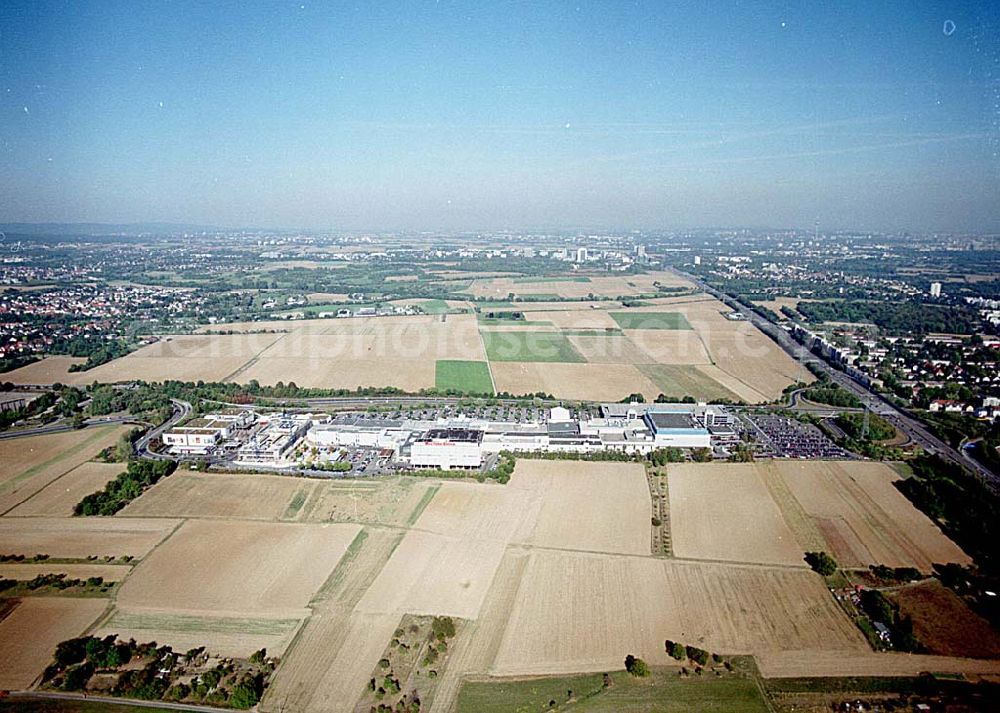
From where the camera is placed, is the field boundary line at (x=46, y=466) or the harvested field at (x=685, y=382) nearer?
the field boundary line at (x=46, y=466)

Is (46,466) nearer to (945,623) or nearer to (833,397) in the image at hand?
(945,623)

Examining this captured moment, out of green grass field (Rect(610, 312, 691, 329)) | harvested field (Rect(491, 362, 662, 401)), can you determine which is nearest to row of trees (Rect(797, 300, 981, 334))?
green grass field (Rect(610, 312, 691, 329))

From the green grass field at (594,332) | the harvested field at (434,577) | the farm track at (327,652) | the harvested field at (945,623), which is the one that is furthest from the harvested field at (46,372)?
the harvested field at (945,623)

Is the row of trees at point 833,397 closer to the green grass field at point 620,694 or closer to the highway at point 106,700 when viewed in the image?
the green grass field at point 620,694

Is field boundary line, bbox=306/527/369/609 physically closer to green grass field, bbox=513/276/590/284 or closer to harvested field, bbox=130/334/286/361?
harvested field, bbox=130/334/286/361

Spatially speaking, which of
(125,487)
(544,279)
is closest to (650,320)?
(544,279)

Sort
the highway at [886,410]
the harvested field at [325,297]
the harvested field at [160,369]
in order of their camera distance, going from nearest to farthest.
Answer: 1. the highway at [886,410]
2. the harvested field at [160,369]
3. the harvested field at [325,297]

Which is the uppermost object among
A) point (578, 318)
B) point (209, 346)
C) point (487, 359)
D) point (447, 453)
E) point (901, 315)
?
point (901, 315)
